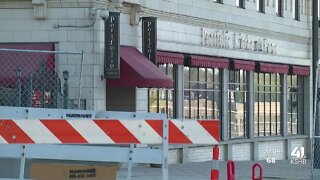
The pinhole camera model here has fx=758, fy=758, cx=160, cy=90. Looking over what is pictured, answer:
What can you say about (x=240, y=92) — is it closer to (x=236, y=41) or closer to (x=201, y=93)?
(x=236, y=41)

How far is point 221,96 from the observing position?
26.1 metres

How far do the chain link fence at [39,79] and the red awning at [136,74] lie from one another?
1.12m

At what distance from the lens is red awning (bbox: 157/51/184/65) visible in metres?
21.5

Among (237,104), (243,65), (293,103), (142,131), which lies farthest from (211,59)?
(142,131)

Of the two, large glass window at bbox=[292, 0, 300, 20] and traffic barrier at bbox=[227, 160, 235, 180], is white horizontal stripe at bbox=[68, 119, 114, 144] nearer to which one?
traffic barrier at bbox=[227, 160, 235, 180]

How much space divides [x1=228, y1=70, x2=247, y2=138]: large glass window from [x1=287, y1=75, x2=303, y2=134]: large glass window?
440cm

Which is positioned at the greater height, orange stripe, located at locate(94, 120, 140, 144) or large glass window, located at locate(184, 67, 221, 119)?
large glass window, located at locate(184, 67, 221, 119)

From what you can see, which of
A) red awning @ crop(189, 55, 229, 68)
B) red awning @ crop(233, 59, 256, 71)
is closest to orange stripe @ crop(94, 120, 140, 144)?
red awning @ crop(189, 55, 229, 68)

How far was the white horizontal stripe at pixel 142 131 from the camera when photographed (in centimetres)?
759

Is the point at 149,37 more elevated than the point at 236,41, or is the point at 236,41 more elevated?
the point at 236,41

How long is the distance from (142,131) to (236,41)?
19460 mm

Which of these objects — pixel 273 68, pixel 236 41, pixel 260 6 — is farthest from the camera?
pixel 273 68

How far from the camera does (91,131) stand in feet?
24.8

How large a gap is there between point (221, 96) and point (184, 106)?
Result: 264 cm
